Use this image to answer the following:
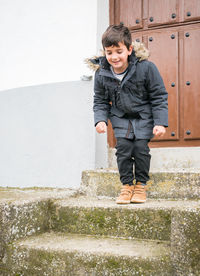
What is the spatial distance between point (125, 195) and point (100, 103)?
71 centimetres

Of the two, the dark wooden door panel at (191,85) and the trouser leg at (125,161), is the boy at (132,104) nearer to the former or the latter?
the trouser leg at (125,161)

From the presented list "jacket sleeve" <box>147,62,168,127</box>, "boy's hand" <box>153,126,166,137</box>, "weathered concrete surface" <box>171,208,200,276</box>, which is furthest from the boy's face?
"weathered concrete surface" <box>171,208,200,276</box>

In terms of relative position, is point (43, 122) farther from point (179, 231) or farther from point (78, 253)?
point (179, 231)

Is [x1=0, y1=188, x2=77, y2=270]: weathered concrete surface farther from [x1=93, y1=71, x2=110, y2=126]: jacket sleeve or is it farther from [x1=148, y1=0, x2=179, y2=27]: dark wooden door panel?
[x1=148, y1=0, x2=179, y2=27]: dark wooden door panel

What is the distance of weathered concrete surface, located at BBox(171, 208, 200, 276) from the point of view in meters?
1.48

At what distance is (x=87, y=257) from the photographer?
66.7 inches

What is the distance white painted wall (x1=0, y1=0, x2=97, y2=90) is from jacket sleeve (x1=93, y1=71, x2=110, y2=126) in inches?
40.8

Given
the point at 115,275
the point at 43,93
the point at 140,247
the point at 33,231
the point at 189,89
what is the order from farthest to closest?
the point at 43,93, the point at 189,89, the point at 33,231, the point at 140,247, the point at 115,275

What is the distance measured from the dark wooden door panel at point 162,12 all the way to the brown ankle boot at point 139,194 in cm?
191

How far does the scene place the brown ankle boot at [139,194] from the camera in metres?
2.14

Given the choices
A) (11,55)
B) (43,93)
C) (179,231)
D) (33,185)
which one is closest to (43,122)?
(43,93)

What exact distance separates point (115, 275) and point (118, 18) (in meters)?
2.76

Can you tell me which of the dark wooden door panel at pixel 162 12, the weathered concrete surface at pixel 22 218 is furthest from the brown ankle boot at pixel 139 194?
the dark wooden door panel at pixel 162 12

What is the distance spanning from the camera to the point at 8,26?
3.79 meters
